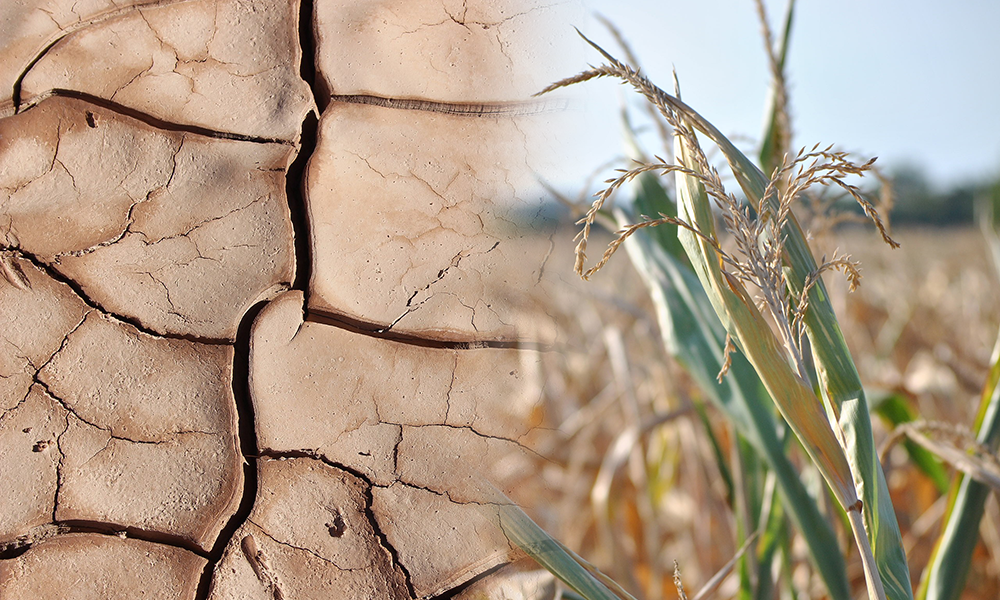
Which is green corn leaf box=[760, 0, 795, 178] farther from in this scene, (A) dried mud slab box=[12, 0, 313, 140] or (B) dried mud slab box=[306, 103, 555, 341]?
(A) dried mud slab box=[12, 0, 313, 140]

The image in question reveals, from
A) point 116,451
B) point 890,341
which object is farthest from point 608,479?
point 890,341

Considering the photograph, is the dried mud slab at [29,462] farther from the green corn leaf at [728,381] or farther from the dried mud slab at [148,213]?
the green corn leaf at [728,381]

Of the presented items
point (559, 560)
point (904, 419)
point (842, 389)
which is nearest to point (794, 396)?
point (842, 389)

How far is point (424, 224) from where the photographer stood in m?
0.90

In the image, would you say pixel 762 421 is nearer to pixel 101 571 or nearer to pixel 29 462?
pixel 101 571

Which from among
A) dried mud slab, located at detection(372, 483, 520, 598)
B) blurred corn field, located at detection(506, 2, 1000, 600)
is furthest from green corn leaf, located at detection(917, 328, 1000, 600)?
dried mud slab, located at detection(372, 483, 520, 598)

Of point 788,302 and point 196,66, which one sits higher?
point 788,302

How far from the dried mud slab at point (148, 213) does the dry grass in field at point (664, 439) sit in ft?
1.78

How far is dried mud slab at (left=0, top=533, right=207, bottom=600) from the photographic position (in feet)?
2.43

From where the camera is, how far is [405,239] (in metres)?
0.89

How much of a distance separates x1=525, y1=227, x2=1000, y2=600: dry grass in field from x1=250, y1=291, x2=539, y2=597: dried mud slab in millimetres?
244

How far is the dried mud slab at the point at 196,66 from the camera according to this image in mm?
917

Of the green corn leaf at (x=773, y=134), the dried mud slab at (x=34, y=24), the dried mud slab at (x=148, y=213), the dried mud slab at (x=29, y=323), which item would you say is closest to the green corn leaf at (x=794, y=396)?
the green corn leaf at (x=773, y=134)

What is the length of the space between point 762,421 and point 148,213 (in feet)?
2.73
